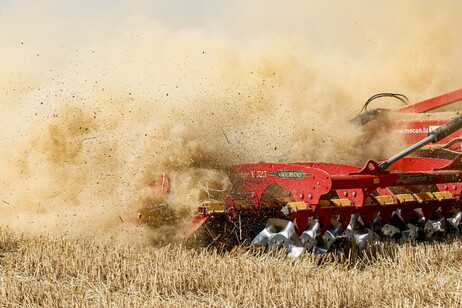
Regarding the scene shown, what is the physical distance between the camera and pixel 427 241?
557 cm

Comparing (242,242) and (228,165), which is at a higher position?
(228,165)

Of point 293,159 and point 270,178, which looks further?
point 293,159

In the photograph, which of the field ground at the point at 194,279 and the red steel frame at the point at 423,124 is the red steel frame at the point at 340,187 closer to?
the field ground at the point at 194,279

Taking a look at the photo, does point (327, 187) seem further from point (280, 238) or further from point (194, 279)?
point (194, 279)

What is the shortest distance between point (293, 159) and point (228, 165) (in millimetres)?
1895

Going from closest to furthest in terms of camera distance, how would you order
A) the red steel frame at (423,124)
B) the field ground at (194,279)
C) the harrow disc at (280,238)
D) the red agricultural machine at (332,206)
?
the field ground at (194,279) < the harrow disc at (280,238) < the red agricultural machine at (332,206) < the red steel frame at (423,124)

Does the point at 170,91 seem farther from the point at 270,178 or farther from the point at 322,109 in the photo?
the point at 270,178

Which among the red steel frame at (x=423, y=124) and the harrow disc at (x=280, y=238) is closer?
the harrow disc at (x=280, y=238)

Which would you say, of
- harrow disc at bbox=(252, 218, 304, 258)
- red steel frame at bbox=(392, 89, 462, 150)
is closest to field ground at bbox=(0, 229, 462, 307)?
harrow disc at bbox=(252, 218, 304, 258)

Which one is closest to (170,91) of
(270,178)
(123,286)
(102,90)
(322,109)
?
(102,90)

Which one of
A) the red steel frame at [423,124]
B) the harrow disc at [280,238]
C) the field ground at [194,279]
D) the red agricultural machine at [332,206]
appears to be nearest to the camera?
the field ground at [194,279]

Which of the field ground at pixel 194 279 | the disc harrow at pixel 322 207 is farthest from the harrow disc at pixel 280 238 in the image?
the field ground at pixel 194 279

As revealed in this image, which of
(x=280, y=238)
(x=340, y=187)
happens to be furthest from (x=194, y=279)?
(x=340, y=187)

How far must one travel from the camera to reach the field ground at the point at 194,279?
328 centimetres
